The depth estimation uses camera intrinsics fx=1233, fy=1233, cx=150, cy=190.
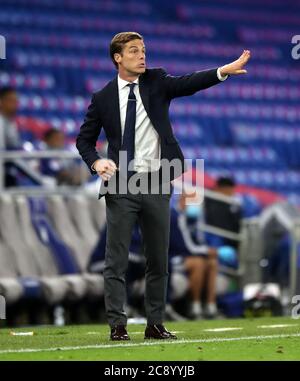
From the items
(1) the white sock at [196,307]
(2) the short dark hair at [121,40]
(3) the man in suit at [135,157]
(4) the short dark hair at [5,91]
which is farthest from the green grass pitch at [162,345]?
(1) the white sock at [196,307]

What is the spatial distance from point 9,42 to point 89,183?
7.61 metres

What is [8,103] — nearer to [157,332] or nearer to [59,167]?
[59,167]

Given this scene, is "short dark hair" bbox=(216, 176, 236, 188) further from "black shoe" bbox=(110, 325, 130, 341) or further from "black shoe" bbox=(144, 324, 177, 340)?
"black shoe" bbox=(110, 325, 130, 341)

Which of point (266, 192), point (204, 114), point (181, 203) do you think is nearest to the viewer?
point (181, 203)

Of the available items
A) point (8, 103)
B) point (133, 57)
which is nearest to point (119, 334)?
point (133, 57)

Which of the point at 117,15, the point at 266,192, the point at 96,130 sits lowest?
the point at 266,192

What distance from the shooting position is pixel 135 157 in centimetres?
701

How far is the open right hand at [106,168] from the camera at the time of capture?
6.84 m

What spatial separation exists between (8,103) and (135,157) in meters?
4.97

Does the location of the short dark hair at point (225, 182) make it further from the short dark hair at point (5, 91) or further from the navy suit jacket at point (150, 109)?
the navy suit jacket at point (150, 109)

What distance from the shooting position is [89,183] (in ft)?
44.9

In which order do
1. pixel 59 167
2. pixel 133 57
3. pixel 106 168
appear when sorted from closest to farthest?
pixel 106 168
pixel 133 57
pixel 59 167
